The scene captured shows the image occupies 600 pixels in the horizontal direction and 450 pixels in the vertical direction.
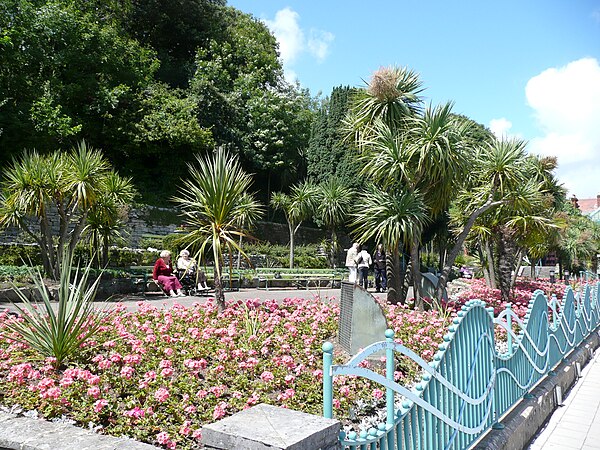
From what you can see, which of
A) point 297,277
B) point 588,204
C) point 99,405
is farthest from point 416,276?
point 588,204

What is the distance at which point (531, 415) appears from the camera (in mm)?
4984

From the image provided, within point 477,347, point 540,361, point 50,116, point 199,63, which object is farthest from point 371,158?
point 199,63

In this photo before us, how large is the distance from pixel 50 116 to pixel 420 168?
16481 mm

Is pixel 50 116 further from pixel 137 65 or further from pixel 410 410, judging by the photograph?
pixel 410 410

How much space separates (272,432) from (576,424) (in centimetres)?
468

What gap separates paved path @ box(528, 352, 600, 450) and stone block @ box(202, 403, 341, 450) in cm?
342

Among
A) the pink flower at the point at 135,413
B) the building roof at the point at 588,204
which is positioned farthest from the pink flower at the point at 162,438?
the building roof at the point at 588,204

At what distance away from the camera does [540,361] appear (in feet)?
19.4

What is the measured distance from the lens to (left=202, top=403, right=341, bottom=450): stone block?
6.49ft

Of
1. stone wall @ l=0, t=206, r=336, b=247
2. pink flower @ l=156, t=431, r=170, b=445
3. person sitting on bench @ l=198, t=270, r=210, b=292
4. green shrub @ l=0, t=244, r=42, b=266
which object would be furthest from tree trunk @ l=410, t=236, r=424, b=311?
stone wall @ l=0, t=206, r=336, b=247

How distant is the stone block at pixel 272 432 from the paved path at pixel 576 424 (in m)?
3.42

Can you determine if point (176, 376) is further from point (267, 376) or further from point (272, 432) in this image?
point (272, 432)

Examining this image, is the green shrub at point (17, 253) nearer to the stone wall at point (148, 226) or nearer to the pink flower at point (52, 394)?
the stone wall at point (148, 226)

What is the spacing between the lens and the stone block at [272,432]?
198 cm
